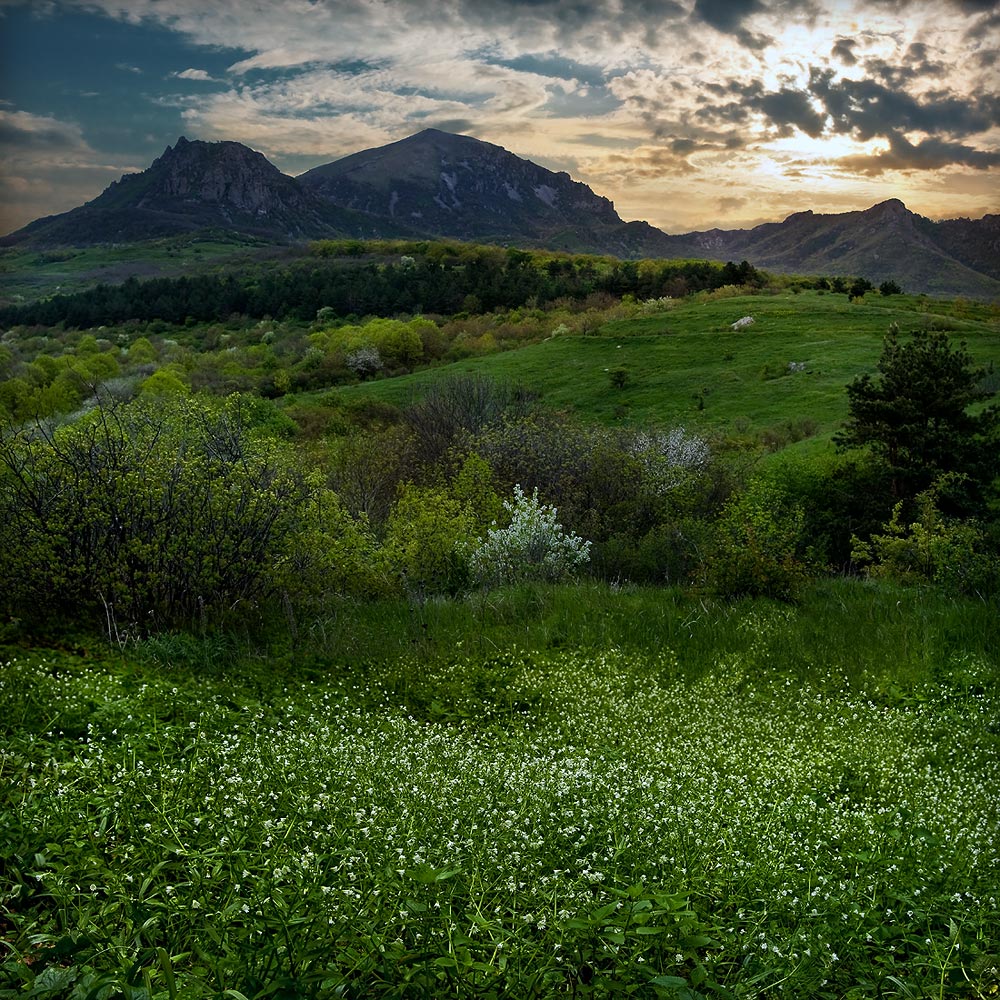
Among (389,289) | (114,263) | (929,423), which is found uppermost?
(114,263)

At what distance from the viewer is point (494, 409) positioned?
31516 mm

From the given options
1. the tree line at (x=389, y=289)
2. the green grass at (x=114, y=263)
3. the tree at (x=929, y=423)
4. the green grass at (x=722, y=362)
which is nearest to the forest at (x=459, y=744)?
the tree at (x=929, y=423)

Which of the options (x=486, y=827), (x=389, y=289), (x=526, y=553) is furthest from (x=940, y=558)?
(x=389, y=289)

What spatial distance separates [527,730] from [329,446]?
23689mm

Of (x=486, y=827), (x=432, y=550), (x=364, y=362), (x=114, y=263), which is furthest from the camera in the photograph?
(x=114, y=263)

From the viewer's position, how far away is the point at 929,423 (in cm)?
1973

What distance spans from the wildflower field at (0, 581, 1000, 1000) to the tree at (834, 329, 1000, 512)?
13455 mm

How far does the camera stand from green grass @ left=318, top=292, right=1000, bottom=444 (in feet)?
123

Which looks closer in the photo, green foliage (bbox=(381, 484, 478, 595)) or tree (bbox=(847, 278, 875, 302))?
green foliage (bbox=(381, 484, 478, 595))

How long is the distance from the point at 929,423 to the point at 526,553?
12788 millimetres

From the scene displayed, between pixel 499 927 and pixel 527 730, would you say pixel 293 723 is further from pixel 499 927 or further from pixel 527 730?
pixel 499 927

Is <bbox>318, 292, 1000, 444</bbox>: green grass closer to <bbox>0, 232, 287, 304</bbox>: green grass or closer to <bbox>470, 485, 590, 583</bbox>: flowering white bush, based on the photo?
<bbox>470, 485, 590, 583</bbox>: flowering white bush

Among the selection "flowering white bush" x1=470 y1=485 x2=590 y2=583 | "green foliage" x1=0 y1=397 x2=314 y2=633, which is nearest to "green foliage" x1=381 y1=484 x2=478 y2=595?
"flowering white bush" x1=470 y1=485 x2=590 y2=583

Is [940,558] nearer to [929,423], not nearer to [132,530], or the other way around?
[929,423]
